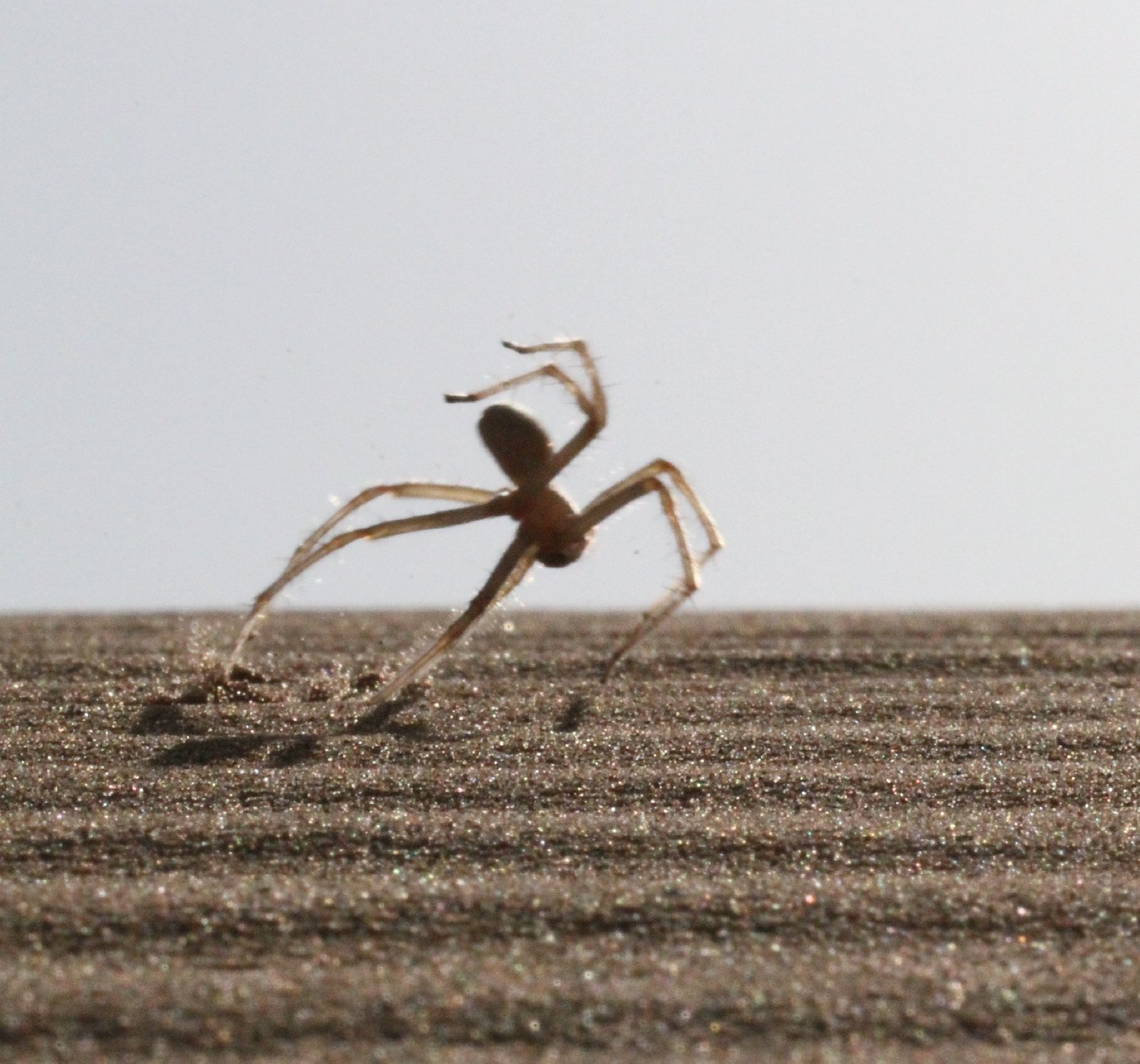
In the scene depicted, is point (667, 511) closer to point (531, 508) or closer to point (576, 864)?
point (531, 508)

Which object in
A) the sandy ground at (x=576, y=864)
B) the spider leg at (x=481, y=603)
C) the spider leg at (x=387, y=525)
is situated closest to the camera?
the sandy ground at (x=576, y=864)

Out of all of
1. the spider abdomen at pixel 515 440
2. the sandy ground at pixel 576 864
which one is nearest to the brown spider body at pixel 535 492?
the spider abdomen at pixel 515 440

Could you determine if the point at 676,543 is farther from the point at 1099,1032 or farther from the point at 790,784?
the point at 1099,1032

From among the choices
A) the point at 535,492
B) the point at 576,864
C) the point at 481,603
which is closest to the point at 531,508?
the point at 535,492

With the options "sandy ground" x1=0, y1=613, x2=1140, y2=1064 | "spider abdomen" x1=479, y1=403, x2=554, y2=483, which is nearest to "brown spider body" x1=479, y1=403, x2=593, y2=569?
"spider abdomen" x1=479, y1=403, x2=554, y2=483

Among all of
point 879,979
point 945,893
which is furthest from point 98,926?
point 945,893

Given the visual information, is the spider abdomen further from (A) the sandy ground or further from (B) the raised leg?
(A) the sandy ground

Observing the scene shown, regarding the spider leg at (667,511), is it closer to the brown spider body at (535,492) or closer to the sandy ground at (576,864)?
the brown spider body at (535,492)
